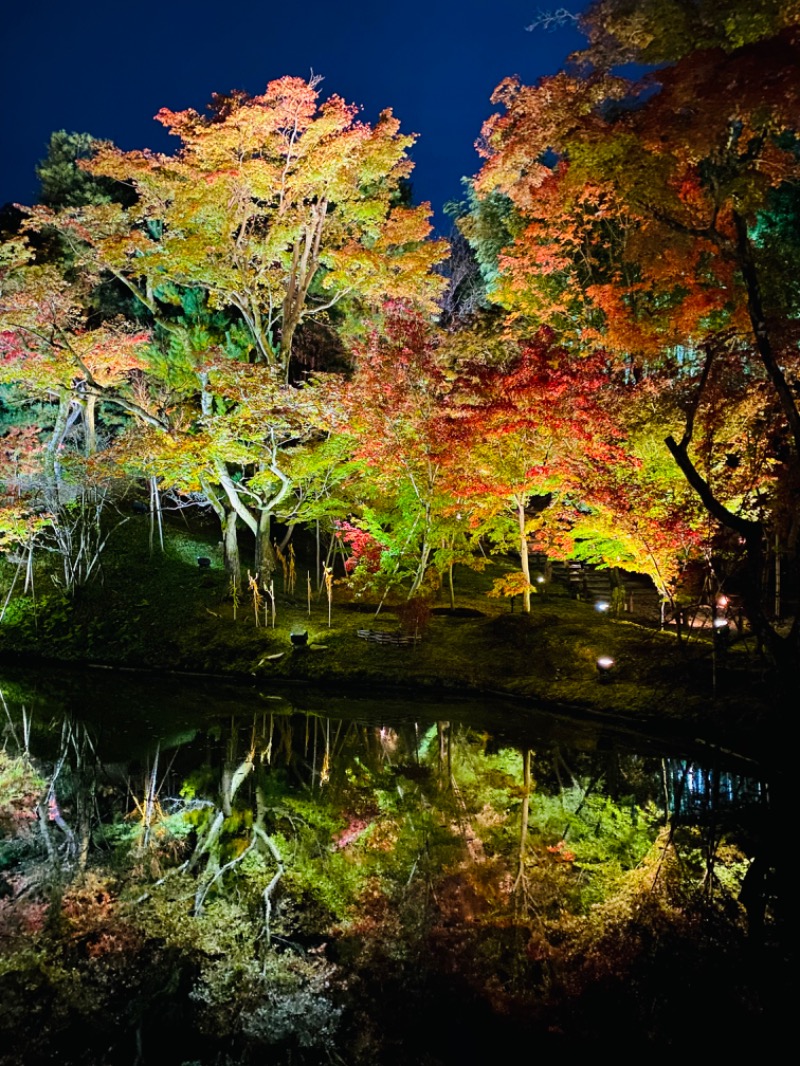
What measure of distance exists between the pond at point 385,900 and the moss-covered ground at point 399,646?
115 cm

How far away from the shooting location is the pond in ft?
11.3

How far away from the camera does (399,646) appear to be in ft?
39.8

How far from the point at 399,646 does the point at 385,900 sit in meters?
7.49

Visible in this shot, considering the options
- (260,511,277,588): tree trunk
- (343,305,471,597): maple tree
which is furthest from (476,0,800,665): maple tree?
(260,511,277,588): tree trunk

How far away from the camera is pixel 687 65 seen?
21.8 feet

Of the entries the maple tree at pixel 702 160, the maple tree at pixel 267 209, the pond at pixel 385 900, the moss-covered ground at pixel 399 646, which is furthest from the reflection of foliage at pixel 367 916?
the maple tree at pixel 267 209

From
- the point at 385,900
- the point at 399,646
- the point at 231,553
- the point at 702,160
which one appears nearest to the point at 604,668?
the point at 399,646

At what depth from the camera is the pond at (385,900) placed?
3.43 meters

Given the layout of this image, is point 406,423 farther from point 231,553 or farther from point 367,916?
point 367,916

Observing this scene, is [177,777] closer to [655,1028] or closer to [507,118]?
[655,1028]

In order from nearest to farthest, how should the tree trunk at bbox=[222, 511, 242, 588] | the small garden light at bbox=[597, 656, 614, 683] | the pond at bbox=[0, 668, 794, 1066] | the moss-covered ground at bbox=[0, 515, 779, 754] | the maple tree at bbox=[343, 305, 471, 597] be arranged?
the pond at bbox=[0, 668, 794, 1066]
the moss-covered ground at bbox=[0, 515, 779, 754]
the small garden light at bbox=[597, 656, 614, 683]
the maple tree at bbox=[343, 305, 471, 597]
the tree trunk at bbox=[222, 511, 242, 588]

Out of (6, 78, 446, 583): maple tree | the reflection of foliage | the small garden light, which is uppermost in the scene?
(6, 78, 446, 583): maple tree

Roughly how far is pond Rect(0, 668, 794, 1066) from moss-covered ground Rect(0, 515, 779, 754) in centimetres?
115

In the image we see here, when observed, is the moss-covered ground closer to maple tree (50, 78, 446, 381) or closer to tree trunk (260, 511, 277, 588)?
tree trunk (260, 511, 277, 588)
